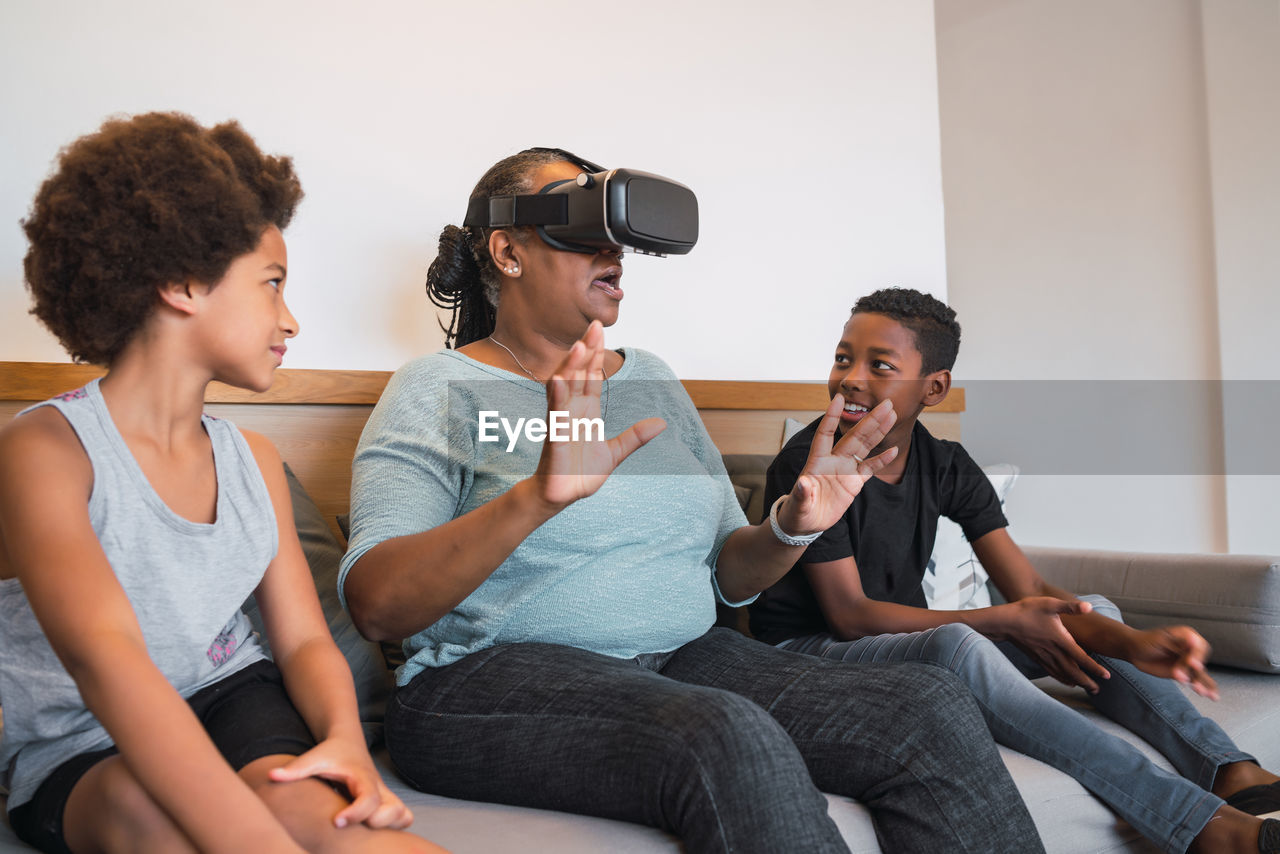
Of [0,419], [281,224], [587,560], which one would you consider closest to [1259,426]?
[587,560]

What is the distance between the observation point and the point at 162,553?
2.86 feet

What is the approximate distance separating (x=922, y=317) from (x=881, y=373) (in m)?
0.15

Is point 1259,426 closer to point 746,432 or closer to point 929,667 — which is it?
point 746,432

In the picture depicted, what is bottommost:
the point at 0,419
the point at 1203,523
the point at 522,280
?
the point at 1203,523

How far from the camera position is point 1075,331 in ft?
12.5

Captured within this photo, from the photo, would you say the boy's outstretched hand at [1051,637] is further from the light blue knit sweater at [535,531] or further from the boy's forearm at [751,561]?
the light blue knit sweater at [535,531]

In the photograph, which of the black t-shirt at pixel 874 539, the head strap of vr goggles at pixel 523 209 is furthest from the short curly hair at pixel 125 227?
the black t-shirt at pixel 874 539

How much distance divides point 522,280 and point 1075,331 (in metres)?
3.10

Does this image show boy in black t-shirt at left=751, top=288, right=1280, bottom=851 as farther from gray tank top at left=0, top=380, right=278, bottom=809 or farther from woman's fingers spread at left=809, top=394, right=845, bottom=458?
gray tank top at left=0, top=380, right=278, bottom=809

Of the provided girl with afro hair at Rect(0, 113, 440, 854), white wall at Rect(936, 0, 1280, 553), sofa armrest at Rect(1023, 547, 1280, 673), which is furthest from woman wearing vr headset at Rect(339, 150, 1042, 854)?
white wall at Rect(936, 0, 1280, 553)

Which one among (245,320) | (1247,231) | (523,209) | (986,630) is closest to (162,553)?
(245,320)

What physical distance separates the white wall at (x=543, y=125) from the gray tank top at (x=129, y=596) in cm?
69

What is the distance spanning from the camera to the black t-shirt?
5.09ft

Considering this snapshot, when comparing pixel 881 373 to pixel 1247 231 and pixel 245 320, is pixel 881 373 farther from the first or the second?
pixel 1247 231
